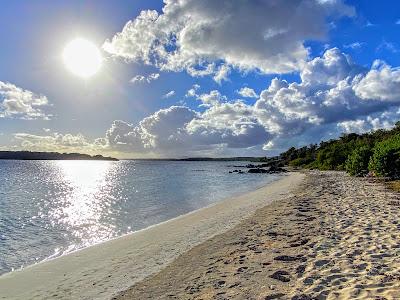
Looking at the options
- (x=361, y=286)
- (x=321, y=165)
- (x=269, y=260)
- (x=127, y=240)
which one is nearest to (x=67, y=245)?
(x=127, y=240)

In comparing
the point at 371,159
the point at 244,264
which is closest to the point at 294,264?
the point at 244,264

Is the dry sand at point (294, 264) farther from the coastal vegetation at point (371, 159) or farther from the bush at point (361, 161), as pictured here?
the bush at point (361, 161)

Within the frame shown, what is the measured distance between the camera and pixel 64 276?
1409cm

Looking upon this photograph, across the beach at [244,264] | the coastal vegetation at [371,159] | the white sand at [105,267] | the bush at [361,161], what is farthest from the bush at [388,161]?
the white sand at [105,267]

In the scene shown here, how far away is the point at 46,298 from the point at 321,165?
108416 mm

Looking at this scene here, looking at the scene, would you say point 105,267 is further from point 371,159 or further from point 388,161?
point 371,159

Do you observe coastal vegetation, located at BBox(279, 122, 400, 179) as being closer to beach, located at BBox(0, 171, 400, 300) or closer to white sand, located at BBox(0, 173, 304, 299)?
beach, located at BBox(0, 171, 400, 300)

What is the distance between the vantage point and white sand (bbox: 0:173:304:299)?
40.3 feet

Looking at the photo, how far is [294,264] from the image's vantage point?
11.4 m

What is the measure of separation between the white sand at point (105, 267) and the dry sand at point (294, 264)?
0.94m

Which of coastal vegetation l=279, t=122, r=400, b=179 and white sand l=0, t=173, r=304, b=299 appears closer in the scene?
white sand l=0, t=173, r=304, b=299

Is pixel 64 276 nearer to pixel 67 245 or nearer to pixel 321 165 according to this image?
pixel 67 245

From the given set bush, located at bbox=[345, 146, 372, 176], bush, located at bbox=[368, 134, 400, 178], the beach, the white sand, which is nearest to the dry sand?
the beach

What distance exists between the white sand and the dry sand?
940 mm
